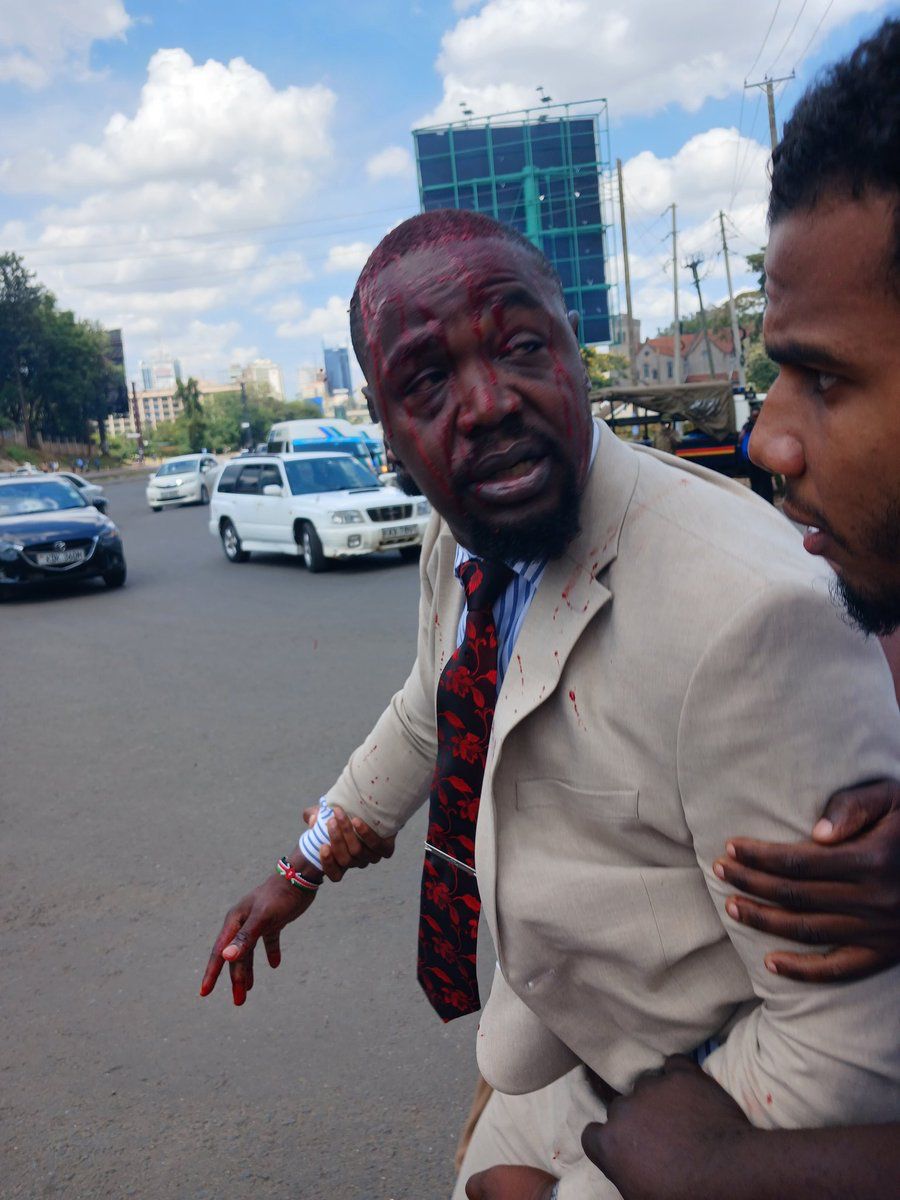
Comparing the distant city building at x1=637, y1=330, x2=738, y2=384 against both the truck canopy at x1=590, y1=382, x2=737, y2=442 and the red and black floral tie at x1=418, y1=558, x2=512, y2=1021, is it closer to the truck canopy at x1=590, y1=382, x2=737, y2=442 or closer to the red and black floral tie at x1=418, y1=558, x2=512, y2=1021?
the truck canopy at x1=590, y1=382, x2=737, y2=442

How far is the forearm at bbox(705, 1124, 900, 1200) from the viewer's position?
1.17 meters

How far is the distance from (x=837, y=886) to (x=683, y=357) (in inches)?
3800

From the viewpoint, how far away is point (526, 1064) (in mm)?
1614

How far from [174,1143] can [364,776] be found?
1.42 metres

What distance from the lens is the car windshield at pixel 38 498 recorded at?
580 inches

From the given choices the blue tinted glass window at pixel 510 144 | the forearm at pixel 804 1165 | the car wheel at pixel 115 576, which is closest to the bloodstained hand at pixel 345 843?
the forearm at pixel 804 1165

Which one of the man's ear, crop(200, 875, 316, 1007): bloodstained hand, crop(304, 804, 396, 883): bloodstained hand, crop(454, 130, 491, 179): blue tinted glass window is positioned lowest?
crop(200, 875, 316, 1007): bloodstained hand

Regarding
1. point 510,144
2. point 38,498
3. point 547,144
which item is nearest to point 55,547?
point 38,498

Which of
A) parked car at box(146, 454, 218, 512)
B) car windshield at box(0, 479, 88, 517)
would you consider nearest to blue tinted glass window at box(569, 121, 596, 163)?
parked car at box(146, 454, 218, 512)

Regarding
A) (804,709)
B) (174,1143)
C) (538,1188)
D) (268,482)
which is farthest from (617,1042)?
(268,482)

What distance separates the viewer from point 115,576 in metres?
14.3

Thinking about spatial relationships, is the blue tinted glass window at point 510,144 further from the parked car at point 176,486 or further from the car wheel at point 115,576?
the car wheel at point 115,576

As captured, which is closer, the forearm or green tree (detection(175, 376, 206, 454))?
the forearm

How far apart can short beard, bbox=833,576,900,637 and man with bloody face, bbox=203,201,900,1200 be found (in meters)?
0.04
